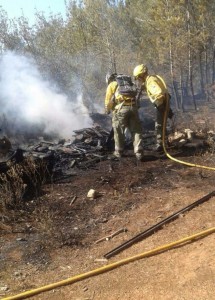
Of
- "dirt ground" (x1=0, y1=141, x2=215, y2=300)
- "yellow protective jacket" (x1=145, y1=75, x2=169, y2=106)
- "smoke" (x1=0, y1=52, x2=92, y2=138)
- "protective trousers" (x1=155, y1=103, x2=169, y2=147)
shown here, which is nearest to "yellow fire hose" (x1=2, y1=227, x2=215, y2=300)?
"dirt ground" (x1=0, y1=141, x2=215, y2=300)

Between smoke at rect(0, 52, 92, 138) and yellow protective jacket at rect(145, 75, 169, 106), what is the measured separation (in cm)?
475

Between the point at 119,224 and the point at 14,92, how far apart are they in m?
9.08

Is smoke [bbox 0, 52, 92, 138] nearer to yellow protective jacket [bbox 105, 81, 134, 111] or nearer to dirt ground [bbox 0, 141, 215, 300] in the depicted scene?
yellow protective jacket [bbox 105, 81, 134, 111]

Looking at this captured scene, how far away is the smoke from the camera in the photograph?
11.6 metres

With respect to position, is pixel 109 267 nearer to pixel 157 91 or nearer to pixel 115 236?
pixel 115 236

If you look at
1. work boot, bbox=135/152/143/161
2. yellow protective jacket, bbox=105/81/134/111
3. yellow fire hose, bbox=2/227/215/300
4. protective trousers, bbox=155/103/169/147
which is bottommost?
yellow fire hose, bbox=2/227/215/300

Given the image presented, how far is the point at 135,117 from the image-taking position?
24.0 feet

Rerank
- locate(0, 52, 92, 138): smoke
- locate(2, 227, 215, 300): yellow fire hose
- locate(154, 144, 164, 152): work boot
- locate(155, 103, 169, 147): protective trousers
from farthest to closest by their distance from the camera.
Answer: locate(0, 52, 92, 138): smoke
locate(154, 144, 164, 152): work boot
locate(155, 103, 169, 147): protective trousers
locate(2, 227, 215, 300): yellow fire hose

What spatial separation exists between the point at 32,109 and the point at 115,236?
28.4ft

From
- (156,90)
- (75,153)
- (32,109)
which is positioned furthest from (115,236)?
(32,109)

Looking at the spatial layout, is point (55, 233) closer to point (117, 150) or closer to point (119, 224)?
point (119, 224)

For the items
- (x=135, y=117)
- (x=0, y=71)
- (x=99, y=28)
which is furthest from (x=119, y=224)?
(x=99, y=28)

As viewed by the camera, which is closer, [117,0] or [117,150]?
[117,150]

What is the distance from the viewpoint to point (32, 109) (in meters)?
12.1
